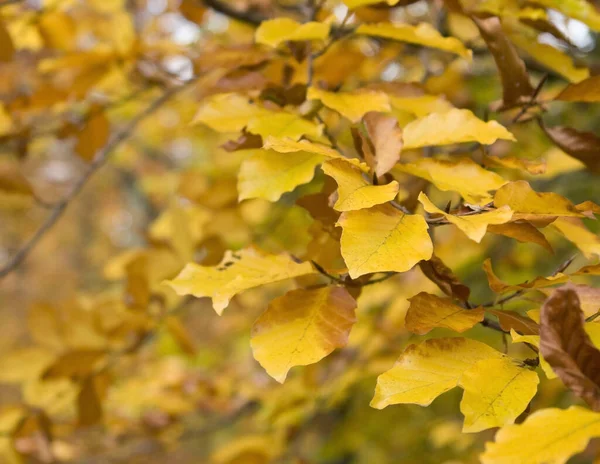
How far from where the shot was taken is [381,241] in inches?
18.1

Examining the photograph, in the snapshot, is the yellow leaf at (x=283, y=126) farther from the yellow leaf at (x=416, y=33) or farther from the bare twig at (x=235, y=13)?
the bare twig at (x=235, y=13)

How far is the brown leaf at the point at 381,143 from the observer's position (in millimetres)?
525

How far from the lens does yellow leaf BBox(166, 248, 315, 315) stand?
0.50 meters

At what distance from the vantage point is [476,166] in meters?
0.55

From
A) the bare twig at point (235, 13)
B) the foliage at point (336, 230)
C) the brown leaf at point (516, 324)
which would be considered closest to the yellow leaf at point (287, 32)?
the foliage at point (336, 230)

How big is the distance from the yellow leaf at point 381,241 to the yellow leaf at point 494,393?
0.10 m

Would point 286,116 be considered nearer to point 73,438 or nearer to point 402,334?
point 402,334

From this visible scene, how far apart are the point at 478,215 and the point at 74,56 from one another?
0.83 metres

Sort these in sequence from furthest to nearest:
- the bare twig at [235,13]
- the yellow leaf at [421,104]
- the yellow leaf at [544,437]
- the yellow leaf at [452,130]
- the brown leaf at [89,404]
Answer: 1. the bare twig at [235,13]
2. the brown leaf at [89,404]
3. the yellow leaf at [421,104]
4. the yellow leaf at [452,130]
5. the yellow leaf at [544,437]

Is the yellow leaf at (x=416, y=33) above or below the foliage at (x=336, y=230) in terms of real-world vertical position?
above

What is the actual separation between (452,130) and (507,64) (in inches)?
4.8

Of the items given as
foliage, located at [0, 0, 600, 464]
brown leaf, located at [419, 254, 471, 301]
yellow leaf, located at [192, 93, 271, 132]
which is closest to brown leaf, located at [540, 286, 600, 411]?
foliage, located at [0, 0, 600, 464]

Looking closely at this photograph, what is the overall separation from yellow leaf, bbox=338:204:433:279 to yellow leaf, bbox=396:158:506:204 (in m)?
0.07

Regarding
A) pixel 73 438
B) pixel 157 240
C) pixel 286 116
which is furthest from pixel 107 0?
pixel 73 438
